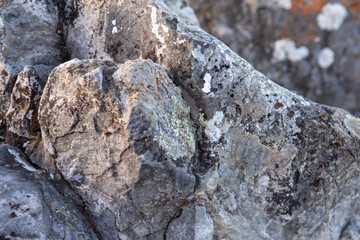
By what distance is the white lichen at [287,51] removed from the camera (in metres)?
4.73

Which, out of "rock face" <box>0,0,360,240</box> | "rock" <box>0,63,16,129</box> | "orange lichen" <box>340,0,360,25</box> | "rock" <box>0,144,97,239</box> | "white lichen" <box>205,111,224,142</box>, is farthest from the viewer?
"orange lichen" <box>340,0,360,25</box>

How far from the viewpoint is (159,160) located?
1713 millimetres

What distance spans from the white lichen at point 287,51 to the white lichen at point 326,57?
201 millimetres

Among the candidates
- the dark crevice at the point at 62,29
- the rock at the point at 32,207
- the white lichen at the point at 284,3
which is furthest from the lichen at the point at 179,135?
the white lichen at the point at 284,3

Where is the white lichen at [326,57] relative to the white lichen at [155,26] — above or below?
above

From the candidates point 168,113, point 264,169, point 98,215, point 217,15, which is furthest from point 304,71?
point 98,215

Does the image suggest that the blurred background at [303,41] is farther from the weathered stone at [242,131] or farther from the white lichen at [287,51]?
the weathered stone at [242,131]

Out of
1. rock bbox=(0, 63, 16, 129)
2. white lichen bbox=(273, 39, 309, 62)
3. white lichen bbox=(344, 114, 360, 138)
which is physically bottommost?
rock bbox=(0, 63, 16, 129)

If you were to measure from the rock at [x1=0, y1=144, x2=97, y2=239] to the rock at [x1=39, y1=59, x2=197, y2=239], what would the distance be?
0.11 metres

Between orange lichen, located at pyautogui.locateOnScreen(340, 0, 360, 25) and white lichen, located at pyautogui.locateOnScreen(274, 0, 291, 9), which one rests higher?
orange lichen, located at pyautogui.locateOnScreen(340, 0, 360, 25)

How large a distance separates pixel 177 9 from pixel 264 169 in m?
1.81

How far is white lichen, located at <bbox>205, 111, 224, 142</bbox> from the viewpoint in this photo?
1969 millimetres

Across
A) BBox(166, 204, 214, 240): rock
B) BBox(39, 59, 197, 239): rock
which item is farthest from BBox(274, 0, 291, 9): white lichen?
BBox(166, 204, 214, 240): rock

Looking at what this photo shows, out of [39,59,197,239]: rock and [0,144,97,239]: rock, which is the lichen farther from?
[0,144,97,239]: rock
